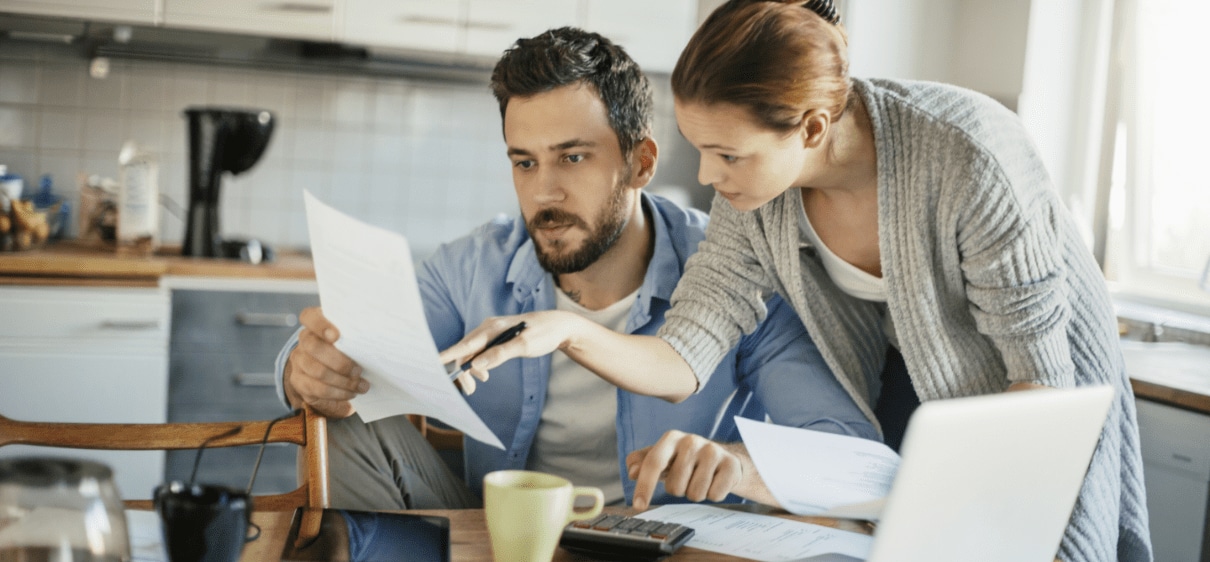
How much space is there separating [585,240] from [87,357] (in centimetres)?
159

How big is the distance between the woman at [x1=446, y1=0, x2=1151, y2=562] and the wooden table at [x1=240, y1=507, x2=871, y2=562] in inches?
6.5

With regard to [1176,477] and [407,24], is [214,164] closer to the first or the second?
[407,24]

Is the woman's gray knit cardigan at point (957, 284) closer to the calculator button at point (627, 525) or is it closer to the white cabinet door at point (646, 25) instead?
the calculator button at point (627, 525)

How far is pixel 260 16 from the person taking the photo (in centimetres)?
288

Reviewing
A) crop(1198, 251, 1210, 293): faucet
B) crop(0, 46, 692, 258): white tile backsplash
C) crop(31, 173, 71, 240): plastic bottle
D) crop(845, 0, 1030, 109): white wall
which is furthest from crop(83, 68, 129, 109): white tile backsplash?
crop(1198, 251, 1210, 293): faucet

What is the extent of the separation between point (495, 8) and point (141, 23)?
96 centimetres

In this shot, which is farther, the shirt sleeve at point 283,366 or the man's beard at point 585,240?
the man's beard at point 585,240

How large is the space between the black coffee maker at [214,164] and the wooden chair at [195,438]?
68.1 inches

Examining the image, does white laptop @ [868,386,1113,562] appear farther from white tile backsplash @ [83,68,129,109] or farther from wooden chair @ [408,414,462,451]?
white tile backsplash @ [83,68,129,109]

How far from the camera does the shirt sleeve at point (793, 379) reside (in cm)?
143

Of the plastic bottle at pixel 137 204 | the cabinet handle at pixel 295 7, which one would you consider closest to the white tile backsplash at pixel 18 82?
the plastic bottle at pixel 137 204

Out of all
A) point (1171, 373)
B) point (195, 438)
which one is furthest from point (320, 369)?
point (1171, 373)

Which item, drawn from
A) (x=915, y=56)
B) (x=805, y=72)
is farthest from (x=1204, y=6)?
(x=805, y=72)

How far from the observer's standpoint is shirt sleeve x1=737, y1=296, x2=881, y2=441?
143cm
